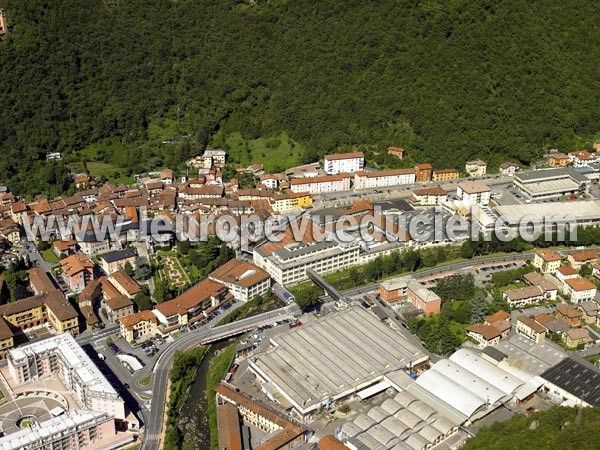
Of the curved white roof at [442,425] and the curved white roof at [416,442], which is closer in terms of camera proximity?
the curved white roof at [416,442]

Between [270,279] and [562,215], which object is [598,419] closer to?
[270,279]

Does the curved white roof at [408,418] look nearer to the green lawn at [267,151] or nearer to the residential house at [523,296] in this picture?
the residential house at [523,296]

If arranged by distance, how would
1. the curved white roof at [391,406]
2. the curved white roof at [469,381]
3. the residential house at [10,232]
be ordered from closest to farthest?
1. the curved white roof at [391,406]
2. the curved white roof at [469,381]
3. the residential house at [10,232]

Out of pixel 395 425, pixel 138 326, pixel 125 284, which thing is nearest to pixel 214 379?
pixel 138 326

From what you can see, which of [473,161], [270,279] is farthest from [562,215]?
[270,279]

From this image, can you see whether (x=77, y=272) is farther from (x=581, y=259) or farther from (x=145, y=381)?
(x=581, y=259)

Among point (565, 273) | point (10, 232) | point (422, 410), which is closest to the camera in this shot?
point (422, 410)

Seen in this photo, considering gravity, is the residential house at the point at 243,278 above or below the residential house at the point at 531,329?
above

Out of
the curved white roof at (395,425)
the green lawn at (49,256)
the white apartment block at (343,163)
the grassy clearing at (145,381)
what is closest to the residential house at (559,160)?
the white apartment block at (343,163)
